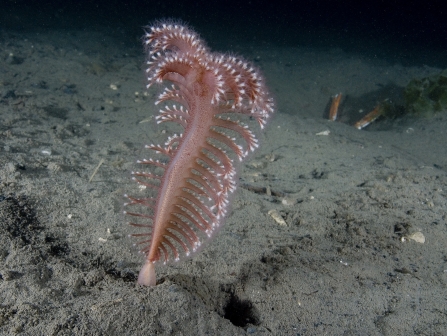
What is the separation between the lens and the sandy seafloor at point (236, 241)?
2.19 meters

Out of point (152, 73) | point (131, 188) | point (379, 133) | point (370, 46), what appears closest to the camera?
point (152, 73)

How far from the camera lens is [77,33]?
1555 cm

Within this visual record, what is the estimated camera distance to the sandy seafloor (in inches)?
86.1

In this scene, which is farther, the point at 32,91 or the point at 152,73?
the point at 32,91

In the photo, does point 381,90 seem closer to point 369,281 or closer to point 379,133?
point 379,133

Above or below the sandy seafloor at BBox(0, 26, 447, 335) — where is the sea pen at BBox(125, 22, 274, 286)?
above

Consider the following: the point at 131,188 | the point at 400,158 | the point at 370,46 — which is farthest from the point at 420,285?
the point at 370,46

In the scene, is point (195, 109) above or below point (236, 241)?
above

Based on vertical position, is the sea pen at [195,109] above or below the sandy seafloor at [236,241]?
above

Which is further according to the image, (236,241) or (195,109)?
(236,241)

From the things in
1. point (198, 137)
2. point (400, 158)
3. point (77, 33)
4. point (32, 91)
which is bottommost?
point (77, 33)

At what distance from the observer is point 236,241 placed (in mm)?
3240

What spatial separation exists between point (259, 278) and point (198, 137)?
53.9 inches

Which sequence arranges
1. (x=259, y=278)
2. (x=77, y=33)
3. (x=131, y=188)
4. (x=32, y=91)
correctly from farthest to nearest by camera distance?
(x=77, y=33) → (x=32, y=91) → (x=131, y=188) → (x=259, y=278)
